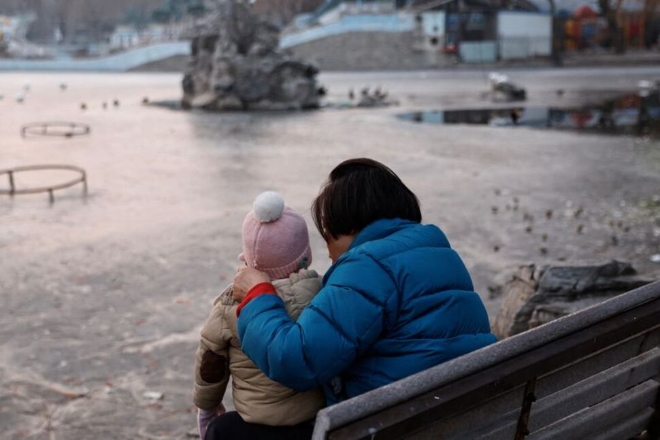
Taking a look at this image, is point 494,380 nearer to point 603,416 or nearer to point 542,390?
point 542,390

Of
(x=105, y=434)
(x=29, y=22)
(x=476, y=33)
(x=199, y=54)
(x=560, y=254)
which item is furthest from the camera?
(x=29, y=22)

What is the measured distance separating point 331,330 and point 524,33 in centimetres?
5184

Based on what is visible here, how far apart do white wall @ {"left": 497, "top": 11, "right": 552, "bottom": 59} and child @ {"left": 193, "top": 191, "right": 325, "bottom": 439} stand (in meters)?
49.6

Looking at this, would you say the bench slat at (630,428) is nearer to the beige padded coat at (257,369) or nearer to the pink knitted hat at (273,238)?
the beige padded coat at (257,369)

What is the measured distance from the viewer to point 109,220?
879 cm

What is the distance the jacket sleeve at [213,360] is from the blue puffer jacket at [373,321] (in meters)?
0.25

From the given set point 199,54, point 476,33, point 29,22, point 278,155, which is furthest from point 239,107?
point 29,22

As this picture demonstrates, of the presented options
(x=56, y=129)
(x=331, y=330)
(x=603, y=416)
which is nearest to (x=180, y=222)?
(x=603, y=416)

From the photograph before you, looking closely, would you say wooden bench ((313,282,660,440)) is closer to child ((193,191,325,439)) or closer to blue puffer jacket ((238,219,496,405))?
blue puffer jacket ((238,219,496,405))

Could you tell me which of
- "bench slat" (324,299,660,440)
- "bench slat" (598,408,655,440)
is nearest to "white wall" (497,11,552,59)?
"bench slat" (598,408,655,440)

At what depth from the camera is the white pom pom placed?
7.73ft

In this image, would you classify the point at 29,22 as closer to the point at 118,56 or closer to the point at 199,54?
the point at 118,56

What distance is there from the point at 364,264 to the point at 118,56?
53.9 m

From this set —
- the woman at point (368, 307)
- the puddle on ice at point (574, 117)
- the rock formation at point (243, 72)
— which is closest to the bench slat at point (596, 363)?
the woman at point (368, 307)
